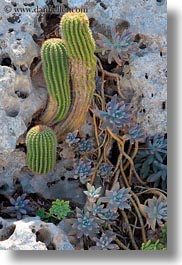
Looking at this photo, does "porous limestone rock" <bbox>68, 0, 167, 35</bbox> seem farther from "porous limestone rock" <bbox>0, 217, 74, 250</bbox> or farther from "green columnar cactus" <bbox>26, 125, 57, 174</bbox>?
"porous limestone rock" <bbox>0, 217, 74, 250</bbox>

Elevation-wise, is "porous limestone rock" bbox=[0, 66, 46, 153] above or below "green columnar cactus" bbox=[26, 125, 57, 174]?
above

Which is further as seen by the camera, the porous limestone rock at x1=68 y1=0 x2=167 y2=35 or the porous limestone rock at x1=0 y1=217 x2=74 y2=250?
the porous limestone rock at x1=68 y1=0 x2=167 y2=35

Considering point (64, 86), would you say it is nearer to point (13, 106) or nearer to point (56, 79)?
point (56, 79)

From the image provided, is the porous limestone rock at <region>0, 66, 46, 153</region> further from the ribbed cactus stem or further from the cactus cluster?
the ribbed cactus stem

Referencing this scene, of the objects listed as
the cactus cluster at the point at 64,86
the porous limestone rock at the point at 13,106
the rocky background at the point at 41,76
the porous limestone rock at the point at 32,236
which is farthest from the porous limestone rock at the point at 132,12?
the porous limestone rock at the point at 32,236

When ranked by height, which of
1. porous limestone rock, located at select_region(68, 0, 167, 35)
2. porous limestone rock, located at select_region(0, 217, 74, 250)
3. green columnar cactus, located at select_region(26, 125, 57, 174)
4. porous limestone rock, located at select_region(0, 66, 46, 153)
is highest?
porous limestone rock, located at select_region(68, 0, 167, 35)

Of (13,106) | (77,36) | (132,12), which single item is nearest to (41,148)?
(13,106)

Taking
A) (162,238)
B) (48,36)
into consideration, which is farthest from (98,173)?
(48,36)

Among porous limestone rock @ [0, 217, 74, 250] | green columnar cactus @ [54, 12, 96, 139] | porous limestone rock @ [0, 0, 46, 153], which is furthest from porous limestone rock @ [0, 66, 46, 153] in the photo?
porous limestone rock @ [0, 217, 74, 250]
